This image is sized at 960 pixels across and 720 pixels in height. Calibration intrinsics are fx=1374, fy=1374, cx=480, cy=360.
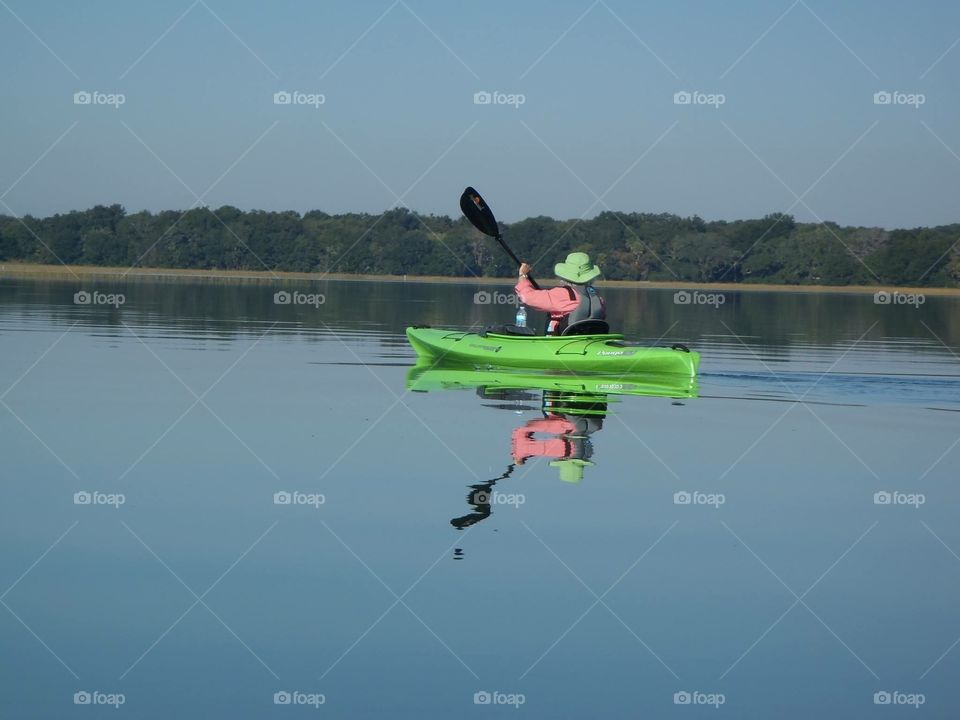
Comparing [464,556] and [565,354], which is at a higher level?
[565,354]

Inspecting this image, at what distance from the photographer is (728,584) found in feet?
29.5

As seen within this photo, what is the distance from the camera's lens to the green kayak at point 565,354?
2098 centimetres

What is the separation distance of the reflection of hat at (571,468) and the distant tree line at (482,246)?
9518 cm

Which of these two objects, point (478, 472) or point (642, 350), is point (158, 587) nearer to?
point (478, 472)

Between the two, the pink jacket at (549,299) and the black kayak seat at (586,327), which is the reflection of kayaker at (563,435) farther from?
the pink jacket at (549,299)

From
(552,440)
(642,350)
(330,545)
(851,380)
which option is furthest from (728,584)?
(851,380)

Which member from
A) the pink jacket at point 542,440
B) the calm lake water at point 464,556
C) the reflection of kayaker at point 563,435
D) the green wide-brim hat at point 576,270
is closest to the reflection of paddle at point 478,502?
the calm lake water at point 464,556

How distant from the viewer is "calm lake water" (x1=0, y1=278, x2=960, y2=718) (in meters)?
7.17

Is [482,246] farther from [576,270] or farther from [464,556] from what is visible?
[464,556]

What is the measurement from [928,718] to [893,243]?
107m

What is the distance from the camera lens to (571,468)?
42.0ft

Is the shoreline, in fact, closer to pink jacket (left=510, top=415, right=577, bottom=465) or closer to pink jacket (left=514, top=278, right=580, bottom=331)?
pink jacket (left=514, top=278, right=580, bottom=331)

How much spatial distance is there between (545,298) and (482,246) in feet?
308

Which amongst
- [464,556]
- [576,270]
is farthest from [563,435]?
[576,270]
